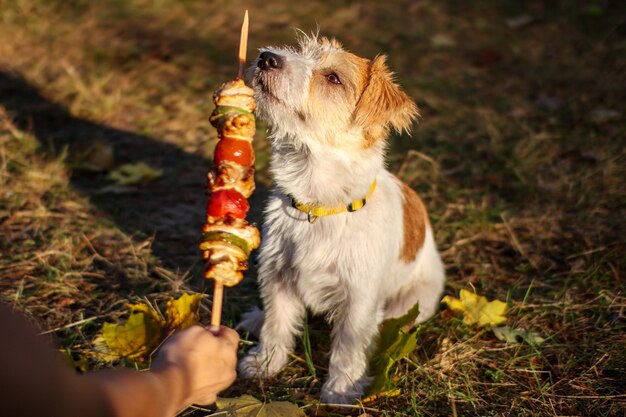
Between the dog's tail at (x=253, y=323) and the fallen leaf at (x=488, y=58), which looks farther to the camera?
the fallen leaf at (x=488, y=58)

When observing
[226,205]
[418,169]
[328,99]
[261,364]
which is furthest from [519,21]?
[226,205]

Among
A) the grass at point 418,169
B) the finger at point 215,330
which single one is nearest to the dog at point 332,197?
the grass at point 418,169

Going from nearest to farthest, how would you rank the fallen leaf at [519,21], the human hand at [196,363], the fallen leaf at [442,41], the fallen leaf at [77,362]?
the human hand at [196,363] < the fallen leaf at [77,362] < the fallen leaf at [442,41] < the fallen leaf at [519,21]

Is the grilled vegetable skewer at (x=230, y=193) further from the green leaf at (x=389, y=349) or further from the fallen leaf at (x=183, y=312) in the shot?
the green leaf at (x=389, y=349)

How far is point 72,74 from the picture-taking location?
248 inches

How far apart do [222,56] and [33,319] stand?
4543 mm

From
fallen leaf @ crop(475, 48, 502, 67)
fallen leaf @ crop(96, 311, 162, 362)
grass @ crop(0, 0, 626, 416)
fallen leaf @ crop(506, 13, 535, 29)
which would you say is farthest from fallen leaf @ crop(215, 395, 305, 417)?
fallen leaf @ crop(506, 13, 535, 29)

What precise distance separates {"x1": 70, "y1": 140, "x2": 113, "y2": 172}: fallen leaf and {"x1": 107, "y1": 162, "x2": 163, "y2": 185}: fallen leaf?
105mm

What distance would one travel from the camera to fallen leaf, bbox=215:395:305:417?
8.39ft

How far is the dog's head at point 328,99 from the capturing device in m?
2.91

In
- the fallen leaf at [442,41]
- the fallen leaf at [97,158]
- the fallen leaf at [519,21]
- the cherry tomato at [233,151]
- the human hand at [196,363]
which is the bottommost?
the human hand at [196,363]

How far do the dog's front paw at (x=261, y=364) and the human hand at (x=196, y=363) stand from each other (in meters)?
1.02

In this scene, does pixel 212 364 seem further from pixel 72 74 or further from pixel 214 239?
pixel 72 74

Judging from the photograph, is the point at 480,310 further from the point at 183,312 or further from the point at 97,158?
the point at 97,158
